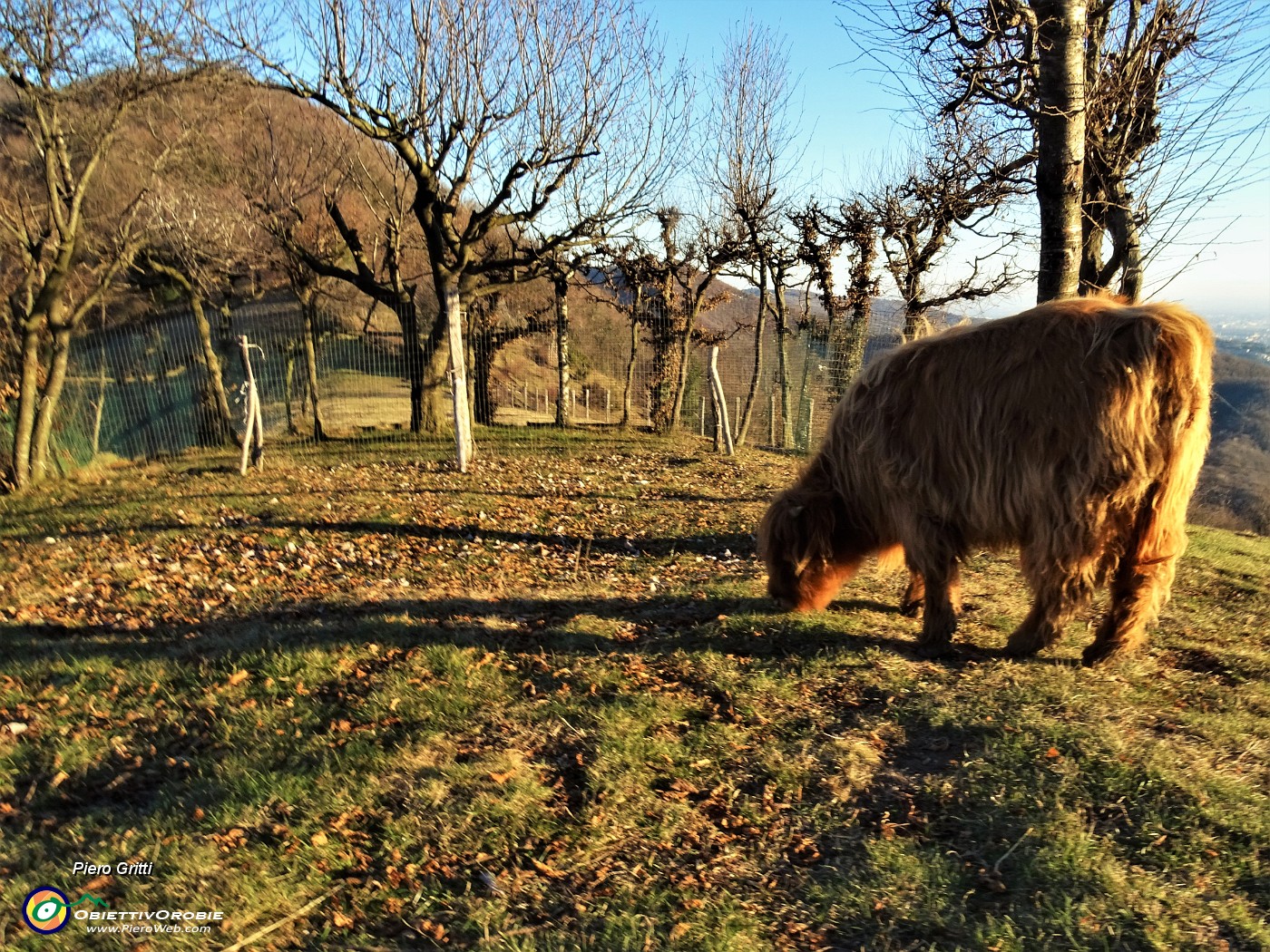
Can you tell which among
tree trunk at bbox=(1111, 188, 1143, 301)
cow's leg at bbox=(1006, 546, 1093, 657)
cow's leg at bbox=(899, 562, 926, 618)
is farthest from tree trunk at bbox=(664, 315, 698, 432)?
cow's leg at bbox=(1006, 546, 1093, 657)

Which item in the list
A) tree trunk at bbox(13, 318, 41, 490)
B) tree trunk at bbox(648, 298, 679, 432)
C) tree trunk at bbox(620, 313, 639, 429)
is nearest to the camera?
tree trunk at bbox(13, 318, 41, 490)

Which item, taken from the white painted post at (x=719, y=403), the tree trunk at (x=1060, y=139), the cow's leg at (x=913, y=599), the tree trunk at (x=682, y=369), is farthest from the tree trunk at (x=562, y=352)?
the cow's leg at (x=913, y=599)

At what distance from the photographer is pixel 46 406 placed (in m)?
12.5

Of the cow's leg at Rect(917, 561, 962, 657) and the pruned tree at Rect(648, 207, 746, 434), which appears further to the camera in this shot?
the pruned tree at Rect(648, 207, 746, 434)

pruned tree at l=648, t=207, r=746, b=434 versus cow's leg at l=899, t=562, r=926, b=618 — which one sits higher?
pruned tree at l=648, t=207, r=746, b=434

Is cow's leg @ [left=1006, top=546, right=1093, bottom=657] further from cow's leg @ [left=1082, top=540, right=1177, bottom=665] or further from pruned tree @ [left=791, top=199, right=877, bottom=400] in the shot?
pruned tree @ [left=791, top=199, right=877, bottom=400]

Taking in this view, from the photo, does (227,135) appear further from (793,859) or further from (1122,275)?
(793,859)

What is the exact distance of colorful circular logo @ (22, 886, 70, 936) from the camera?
2924mm

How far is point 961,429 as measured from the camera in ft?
15.2

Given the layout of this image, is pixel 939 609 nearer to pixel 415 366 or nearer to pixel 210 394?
pixel 415 366

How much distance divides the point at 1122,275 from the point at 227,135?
1702 cm

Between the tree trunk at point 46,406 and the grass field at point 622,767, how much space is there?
6923 millimetres

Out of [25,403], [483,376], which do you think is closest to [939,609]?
[25,403]

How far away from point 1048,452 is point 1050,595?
0.83 metres
